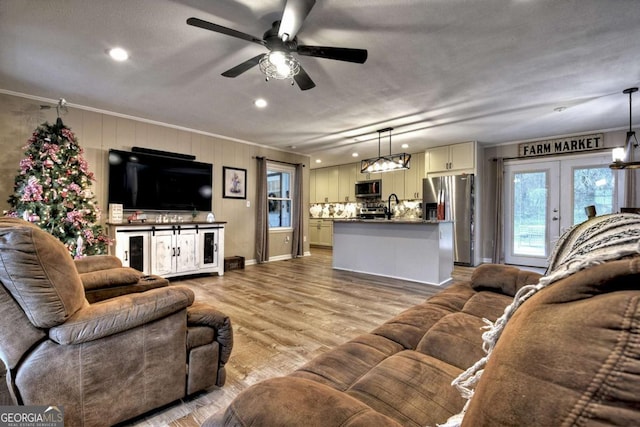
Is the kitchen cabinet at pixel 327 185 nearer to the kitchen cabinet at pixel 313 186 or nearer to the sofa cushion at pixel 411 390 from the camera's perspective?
the kitchen cabinet at pixel 313 186

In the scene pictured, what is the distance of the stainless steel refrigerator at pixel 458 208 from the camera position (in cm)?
590

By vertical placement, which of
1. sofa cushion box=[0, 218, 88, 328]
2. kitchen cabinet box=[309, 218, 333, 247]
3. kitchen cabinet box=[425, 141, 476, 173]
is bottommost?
kitchen cabinet box=[309, 218, 333, 247]

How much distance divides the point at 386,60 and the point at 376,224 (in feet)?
8.72

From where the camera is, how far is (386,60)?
2.88 meters

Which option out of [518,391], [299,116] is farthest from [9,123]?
[518,391]

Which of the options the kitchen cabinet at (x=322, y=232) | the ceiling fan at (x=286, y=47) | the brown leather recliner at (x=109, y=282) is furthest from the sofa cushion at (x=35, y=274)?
the kitchen cabinet at (x=322, y=232)

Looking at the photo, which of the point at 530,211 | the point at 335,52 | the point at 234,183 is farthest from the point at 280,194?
the point at 530,211

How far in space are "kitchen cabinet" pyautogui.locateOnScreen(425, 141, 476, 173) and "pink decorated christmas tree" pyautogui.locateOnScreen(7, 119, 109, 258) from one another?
633cm

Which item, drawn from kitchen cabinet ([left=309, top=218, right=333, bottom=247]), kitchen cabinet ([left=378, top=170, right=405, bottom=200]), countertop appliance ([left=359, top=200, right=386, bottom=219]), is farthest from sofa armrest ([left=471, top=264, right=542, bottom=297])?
kitchen cabinet ([left=309, top=218, right=333, bottom=247])

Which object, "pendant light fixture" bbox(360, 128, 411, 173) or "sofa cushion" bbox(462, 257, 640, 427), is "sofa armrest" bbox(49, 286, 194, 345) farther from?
"pendant light fixture" bbox(360, 128, 411, 173)

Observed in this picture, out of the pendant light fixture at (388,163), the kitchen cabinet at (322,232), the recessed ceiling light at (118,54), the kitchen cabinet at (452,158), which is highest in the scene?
the recessed ceiling light at (118,54)

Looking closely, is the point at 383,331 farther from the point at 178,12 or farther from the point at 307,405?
the point at 178,12

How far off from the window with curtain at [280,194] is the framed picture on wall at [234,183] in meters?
0.72

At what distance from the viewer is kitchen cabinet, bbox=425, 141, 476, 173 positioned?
234 inches
